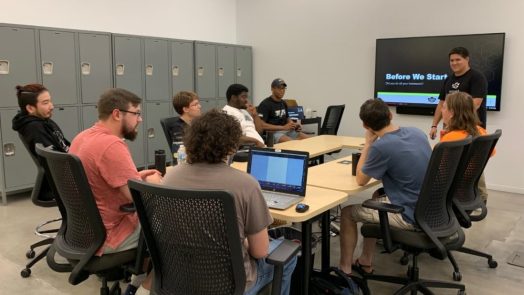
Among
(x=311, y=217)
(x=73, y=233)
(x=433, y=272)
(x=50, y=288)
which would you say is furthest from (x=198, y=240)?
(x=433, y=272)

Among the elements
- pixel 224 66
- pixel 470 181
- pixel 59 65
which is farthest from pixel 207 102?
pixel 470 181

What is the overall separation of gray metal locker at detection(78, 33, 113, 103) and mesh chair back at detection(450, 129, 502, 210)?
14.1 feet

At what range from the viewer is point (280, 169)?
2.38 meters

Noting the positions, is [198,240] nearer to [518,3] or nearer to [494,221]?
[494,221]

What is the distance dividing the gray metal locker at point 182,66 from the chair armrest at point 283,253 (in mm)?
4882

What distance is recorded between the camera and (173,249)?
5.34 feet

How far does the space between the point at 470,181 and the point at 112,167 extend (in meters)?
2.18

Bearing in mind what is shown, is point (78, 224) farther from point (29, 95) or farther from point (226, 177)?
point (29, 95)

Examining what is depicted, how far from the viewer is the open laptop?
2.31 meters

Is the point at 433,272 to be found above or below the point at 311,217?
below

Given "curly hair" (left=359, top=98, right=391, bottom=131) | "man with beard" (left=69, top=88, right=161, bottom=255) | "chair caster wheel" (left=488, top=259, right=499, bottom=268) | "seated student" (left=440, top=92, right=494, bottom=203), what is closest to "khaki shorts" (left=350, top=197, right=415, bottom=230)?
"curly hair" (left=359, top=98, right=391, bottom=131)

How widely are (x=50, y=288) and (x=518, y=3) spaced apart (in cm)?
546

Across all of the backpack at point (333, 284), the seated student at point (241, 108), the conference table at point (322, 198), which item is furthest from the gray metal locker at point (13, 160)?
the backpack at point (333, 284)

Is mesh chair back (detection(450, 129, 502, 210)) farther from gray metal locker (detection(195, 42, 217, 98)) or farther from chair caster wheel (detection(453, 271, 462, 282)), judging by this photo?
gray metal locker (detection(195, 42, 217, 98))
